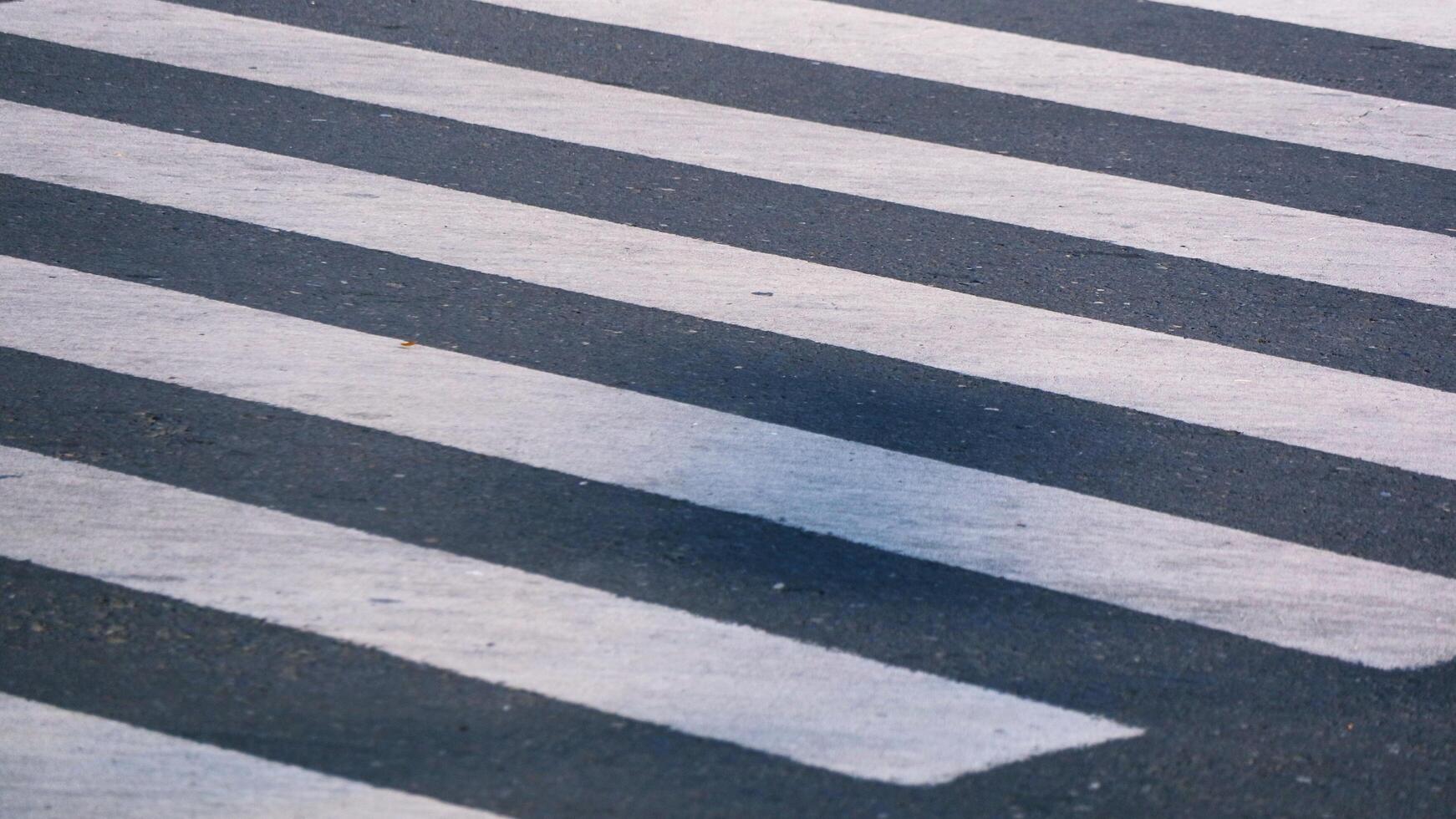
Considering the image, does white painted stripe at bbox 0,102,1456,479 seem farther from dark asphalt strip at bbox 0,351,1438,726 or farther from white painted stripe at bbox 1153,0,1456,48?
white painted stripe at bbox 1153,0,1456,48

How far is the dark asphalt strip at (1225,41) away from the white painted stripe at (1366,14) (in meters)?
0.07

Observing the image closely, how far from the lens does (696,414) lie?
4609 millimetres

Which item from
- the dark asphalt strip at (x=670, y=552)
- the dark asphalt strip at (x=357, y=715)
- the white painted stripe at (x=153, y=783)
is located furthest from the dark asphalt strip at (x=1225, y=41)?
the white painted stripe at (x=153, y=783)

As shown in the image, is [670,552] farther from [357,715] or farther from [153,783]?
[153,783]

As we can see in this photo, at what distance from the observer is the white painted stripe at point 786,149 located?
18.7 ft

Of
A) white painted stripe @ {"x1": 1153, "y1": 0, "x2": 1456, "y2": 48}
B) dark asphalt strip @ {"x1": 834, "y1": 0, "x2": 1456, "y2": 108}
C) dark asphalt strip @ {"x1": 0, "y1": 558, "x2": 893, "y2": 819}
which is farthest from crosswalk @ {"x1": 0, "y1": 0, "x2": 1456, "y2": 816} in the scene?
white painted stripe @ {"x1": 1153, "y1": 0, "x2": 1456, "y2": 48}

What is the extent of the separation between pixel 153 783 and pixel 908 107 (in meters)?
4.13

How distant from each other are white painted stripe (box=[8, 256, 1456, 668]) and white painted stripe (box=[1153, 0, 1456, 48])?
10.2 feet

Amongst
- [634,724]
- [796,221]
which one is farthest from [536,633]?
[796,221]

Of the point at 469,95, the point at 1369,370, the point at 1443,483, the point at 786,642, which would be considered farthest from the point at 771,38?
the point at 786,642

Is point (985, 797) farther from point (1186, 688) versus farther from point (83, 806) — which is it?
point (83, 806)

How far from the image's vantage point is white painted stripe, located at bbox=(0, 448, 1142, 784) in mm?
3385

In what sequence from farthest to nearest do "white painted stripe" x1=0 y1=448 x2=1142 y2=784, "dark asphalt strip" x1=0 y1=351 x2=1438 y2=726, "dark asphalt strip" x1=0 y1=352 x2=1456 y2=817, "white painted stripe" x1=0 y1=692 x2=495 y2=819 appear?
"dark asphalt strip" x1=0 y1=351 x2=1438 y2=726 → "white painted stripe" x1=0 y1=448 x2=1142 y2=784 → "dark asphalt strip" x1=0 y1=352 x2=1456 y2=817 → "white painted stripe" x1=0 y1=692 x2=495 y2=819

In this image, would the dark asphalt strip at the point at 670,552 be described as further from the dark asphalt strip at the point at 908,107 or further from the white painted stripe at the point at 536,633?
the dark asphalt strip at the point at 908,107
